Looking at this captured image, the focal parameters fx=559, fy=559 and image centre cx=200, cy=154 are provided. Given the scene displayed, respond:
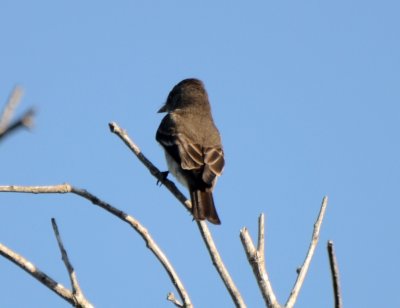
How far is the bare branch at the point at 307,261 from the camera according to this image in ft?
11.3

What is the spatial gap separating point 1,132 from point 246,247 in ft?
8.92

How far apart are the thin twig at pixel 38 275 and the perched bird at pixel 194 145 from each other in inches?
109

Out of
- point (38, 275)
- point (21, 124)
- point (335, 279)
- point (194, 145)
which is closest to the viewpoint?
point (21, 124)

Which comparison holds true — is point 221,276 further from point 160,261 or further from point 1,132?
point 1,132

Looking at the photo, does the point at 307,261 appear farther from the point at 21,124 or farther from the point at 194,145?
the point at 194,145

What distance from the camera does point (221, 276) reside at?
142 inches

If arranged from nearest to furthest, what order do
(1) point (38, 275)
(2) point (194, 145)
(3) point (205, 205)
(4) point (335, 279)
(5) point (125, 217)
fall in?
(4) point (335, 279)
(1) point (38, 275)
(5) point (125, 217)
(3) point (205, 205)
(2) point (194, 145)

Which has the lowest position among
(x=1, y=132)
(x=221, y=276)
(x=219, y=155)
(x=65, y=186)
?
(x=1, y=132)

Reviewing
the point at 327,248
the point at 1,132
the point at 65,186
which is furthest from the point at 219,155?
the point at 1,132

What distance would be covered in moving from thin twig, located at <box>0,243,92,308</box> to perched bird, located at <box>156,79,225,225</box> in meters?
2.76

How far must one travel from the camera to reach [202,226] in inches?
174

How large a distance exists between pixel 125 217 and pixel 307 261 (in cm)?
128

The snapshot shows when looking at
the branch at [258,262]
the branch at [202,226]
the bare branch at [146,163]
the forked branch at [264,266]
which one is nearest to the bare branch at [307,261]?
the forked branch at [264,266]

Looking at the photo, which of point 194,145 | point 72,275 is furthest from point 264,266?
point 194,145
